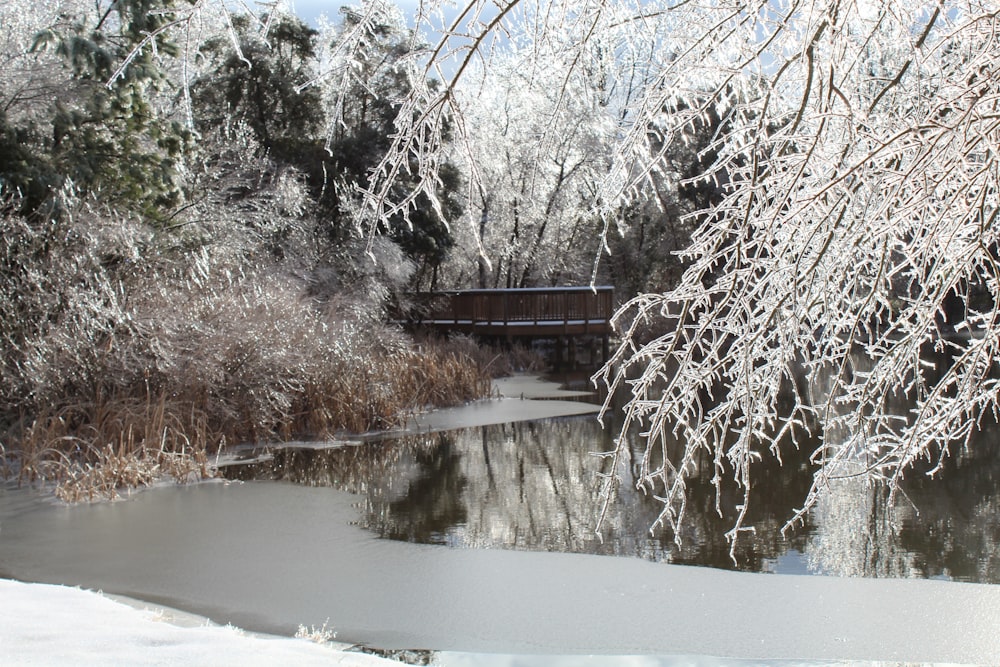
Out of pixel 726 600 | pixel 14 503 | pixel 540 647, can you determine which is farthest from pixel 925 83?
pixel 14 503

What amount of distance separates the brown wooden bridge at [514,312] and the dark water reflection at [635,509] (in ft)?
34.2

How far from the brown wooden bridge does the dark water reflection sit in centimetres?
1043

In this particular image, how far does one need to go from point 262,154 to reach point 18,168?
9296 millimetres

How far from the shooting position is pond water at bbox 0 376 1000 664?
5090 mm

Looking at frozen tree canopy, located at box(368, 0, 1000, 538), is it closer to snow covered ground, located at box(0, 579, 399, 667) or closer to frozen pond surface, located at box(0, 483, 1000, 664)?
snow covered ground, located at box(0, 579, 399, 667)

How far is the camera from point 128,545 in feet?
22.1

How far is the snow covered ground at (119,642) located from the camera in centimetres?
363

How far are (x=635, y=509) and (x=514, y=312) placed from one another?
14286 millimetres

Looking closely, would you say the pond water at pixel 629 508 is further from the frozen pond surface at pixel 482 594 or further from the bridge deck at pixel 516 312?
the bridge deck at pixel 516 312

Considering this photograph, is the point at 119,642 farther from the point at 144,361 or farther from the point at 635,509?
the point at 144,361

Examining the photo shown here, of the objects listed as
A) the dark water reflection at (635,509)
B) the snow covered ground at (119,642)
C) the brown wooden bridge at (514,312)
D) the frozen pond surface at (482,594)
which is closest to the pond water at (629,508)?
the dark water reflection at (635,509)

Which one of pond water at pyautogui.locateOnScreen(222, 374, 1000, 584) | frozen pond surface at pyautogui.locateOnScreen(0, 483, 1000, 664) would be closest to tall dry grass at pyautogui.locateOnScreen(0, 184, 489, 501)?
pond water at pyautogui.locateOnScreen(222, 374, 1000, 584)

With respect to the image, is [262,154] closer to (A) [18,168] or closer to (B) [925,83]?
(A) [18,168]

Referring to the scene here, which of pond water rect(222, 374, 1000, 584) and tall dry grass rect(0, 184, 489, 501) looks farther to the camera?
tall dry grass rect(0, 184, 489, 501)
